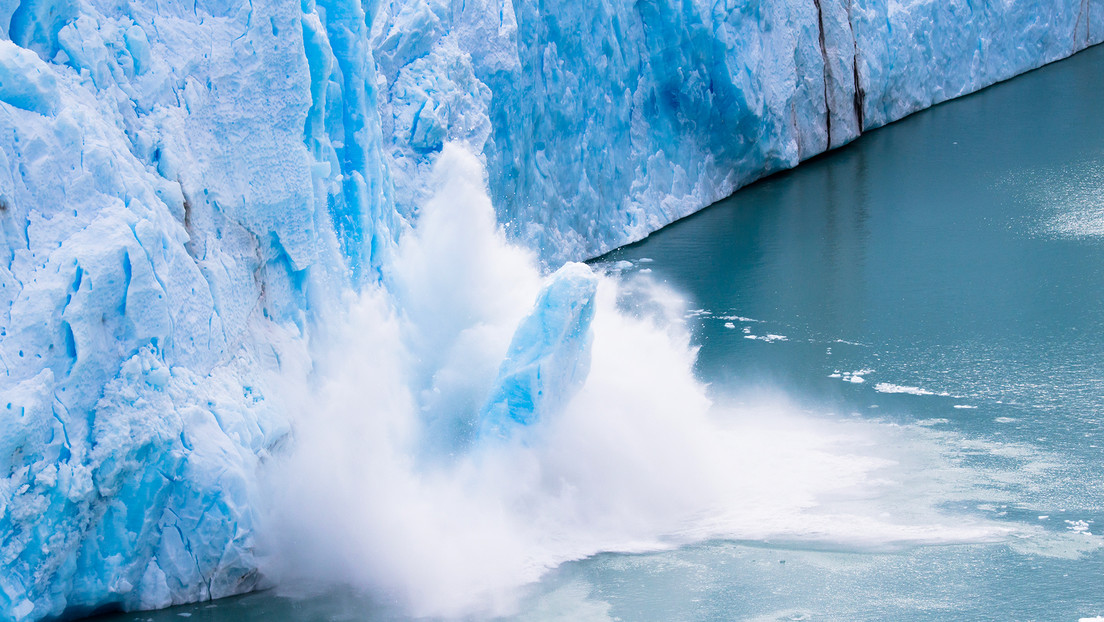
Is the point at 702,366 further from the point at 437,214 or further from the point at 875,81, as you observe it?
the point at 875,81

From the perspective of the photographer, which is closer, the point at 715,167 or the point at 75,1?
the point at 75,1

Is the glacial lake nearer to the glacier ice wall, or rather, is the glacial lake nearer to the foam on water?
the foam on water

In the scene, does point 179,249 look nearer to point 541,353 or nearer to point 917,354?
point 541,353

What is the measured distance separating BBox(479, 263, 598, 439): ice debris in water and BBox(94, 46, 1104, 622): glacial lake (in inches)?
32.7

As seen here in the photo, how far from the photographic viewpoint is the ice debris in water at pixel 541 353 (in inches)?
237

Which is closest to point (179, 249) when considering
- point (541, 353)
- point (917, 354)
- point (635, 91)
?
point (541, 353)

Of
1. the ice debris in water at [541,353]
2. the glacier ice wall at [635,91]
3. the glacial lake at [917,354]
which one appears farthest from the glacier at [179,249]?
the glacial lake at [917,354]

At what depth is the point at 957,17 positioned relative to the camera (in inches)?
627

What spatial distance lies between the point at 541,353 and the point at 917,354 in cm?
321

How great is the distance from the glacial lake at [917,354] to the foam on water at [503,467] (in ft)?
0.48

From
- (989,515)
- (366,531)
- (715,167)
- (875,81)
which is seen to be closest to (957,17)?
(875,81)

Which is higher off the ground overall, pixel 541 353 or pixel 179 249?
pixel 179 249

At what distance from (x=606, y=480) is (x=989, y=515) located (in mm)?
1868

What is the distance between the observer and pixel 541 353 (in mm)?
6055
